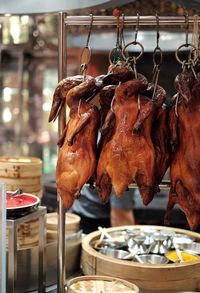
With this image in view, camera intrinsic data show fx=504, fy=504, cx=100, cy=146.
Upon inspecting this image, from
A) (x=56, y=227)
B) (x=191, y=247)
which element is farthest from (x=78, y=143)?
(x=191, y=247)

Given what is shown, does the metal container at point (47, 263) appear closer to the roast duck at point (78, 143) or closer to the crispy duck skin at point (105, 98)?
the roast duck at point (78, 143)

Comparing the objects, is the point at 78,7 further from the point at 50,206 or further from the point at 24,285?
the point at 50,206

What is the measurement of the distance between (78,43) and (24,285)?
3.31 m

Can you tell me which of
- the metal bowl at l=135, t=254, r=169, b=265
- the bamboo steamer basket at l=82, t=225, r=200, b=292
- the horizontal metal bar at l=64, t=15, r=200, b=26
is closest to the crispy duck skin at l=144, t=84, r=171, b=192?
the horizontal metal bar at l=64, t=15, r=200, b=26

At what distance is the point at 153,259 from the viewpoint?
215 cm

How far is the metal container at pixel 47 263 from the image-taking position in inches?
79.5

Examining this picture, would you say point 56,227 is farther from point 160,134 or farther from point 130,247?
point 160,134

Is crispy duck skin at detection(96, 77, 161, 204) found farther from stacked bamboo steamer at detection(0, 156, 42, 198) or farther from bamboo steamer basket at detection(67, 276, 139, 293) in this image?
stacked bamboo steamer at detection(0, 156, 42, 198)

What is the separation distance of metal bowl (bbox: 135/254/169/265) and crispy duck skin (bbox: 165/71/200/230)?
57 cm

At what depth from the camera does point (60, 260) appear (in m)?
1.87

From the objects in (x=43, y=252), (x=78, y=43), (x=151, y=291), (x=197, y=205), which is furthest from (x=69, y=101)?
(x=78, y=43)

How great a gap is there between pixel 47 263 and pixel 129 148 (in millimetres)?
854

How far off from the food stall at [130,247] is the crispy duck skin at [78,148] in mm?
30

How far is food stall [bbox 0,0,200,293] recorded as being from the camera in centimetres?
165
